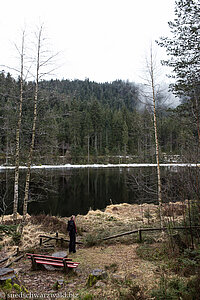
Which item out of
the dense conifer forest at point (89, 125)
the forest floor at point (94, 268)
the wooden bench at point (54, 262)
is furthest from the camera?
the dense conifer forest at point (89, 125)

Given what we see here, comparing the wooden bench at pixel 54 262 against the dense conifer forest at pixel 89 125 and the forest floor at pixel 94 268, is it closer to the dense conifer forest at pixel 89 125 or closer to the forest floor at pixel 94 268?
the forest floor at pixel 94 268

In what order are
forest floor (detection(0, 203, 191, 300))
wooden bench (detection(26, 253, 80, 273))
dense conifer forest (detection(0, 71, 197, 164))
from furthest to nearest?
dense conifer forest (detection(0, 71, 197, 164)), wooden bench (detection(26, 253, 80, 273)), forest floor (detection(0, 203, 191, 300))

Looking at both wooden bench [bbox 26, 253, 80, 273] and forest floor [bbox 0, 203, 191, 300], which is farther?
wooden bench [bbox 26, 253, 80, 273]

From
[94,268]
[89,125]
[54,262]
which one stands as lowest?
[94,268]

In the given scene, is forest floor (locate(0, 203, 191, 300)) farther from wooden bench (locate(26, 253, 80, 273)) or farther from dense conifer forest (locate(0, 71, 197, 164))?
dense conifer forest (locate(0, 71, 197, 164))

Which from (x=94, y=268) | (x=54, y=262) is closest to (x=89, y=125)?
(x=94, y=268)

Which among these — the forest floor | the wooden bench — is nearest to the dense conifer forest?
the forest floor

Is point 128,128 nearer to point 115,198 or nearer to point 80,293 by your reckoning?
point 115,198

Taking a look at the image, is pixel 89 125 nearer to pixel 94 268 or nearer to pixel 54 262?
pixel 94 268

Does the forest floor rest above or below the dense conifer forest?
below

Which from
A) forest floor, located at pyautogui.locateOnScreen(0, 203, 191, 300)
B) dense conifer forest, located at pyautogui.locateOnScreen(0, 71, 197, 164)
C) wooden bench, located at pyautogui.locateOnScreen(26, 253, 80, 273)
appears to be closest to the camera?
forest floor, located at pyautogui.locateOnScreen(0, 203, 191, 300)

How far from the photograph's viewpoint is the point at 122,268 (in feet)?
18.6

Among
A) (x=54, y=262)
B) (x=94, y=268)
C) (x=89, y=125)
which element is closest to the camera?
(x=54, y=262)

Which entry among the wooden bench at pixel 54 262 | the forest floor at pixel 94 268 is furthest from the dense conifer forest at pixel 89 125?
the wooden bench at pixel 54 262
